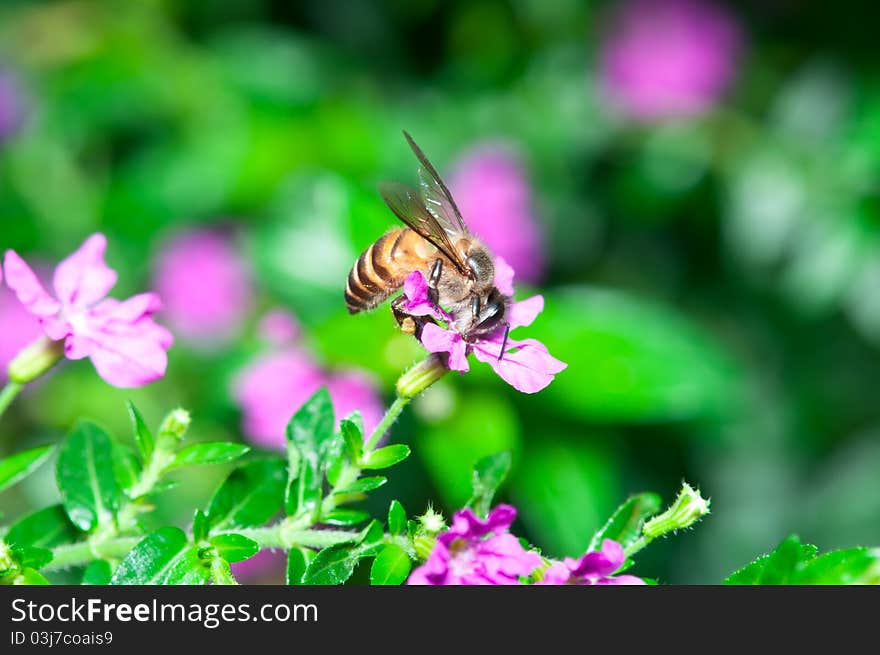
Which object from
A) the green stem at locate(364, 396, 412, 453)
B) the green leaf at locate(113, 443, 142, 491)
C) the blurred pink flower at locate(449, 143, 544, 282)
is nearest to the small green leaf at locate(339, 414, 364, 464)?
the green stem at locate(364, 396, 412, 453)

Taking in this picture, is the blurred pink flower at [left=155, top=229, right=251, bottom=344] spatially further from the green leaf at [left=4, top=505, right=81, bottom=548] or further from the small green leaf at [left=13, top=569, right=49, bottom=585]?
the small green leaf at [left=13, top=569, right=49, bottom=585]

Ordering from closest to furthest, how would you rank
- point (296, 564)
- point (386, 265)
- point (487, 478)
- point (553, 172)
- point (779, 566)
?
point (779, 566) < point (296, 564) < point (487, 478) < point (386, 265) < point (553, 172)

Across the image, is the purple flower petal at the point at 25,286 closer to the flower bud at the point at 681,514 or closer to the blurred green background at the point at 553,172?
the flower bud at the point at 681,514

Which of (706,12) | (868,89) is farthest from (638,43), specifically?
(868,89)

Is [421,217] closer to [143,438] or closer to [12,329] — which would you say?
[143,438]

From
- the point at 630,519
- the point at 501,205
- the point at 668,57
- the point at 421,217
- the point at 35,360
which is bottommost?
the point at 630,519

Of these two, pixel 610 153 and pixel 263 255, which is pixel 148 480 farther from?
pixel 610 153

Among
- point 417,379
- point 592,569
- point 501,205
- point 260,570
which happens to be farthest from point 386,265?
point 260,570
